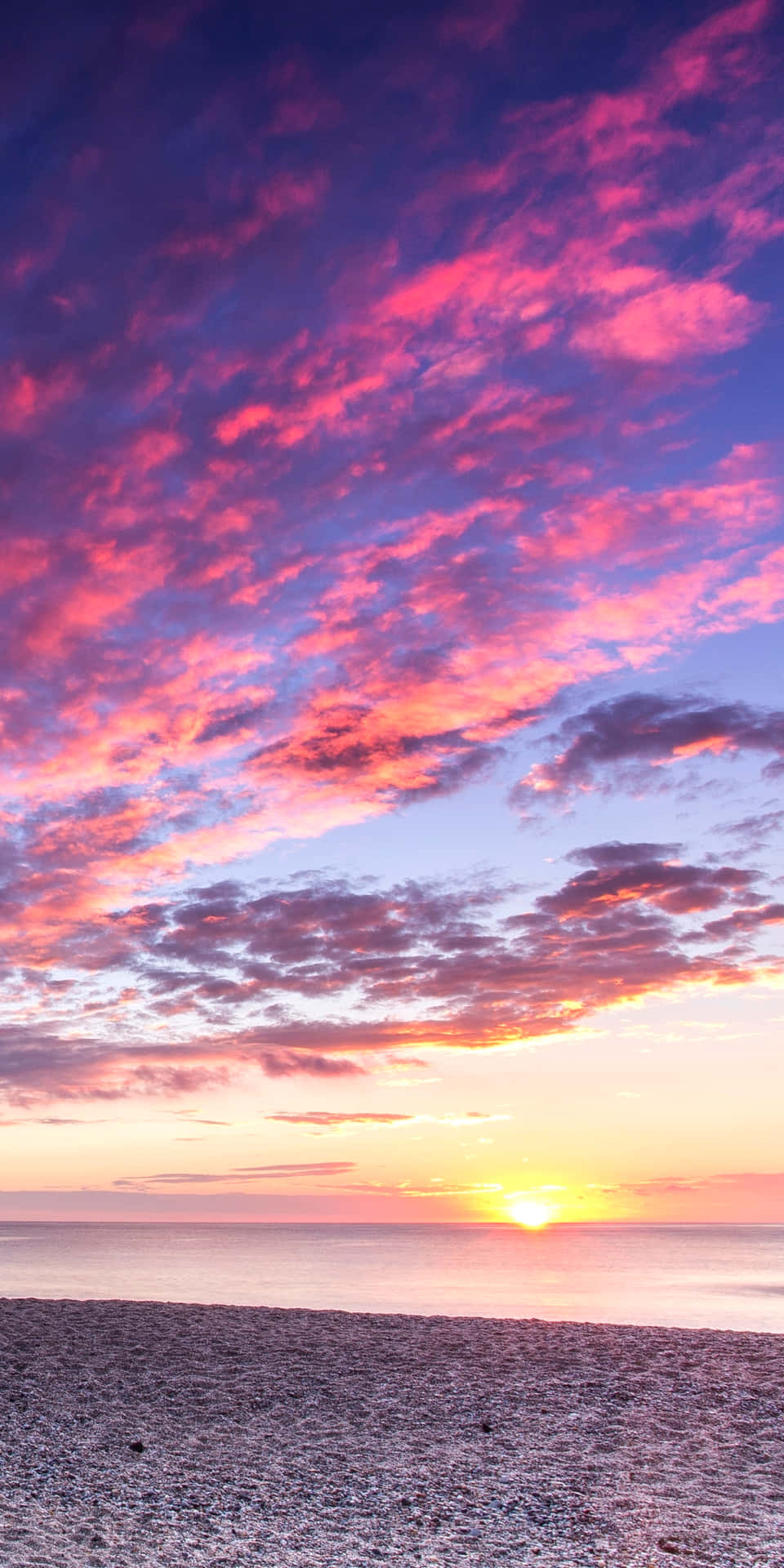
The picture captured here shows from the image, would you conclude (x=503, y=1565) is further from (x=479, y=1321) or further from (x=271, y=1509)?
(x=479, y=1321)

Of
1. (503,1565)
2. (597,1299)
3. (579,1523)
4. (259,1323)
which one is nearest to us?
(503,1565)

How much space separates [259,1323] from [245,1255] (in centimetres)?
5432

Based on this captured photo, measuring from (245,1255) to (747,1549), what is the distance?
6727 centimetres

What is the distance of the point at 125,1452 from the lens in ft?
46.6

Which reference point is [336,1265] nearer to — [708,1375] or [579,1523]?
[708,1375]

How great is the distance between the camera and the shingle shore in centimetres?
1121

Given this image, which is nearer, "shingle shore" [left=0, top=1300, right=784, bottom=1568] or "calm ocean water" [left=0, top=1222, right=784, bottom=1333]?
"shingle shore" [left=0, top=1300, right=784, bottom=1568]

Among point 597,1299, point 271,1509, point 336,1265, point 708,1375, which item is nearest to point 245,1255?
point 336,1265

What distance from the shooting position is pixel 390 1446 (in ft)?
47.4

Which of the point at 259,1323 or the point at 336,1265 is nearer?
the point at 259,1323

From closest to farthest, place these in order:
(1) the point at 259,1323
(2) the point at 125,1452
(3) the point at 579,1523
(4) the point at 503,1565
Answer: (4) the point at 503,1565 < (3) the point at 579,1523 < (2) the point at 125,1452 < (1) the point at 259,1323

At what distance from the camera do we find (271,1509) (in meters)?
12.2

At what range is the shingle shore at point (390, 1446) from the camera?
11.2 m

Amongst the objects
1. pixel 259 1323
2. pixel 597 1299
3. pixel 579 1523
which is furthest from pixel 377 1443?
pixel 597 1299
